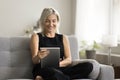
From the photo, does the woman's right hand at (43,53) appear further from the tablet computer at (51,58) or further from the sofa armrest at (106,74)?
the sofa armrest at (106,74)

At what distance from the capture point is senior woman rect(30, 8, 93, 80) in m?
2.54

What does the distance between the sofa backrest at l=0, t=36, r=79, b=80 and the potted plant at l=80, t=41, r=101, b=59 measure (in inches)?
51.3

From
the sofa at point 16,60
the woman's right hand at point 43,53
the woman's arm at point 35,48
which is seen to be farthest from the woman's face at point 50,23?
the woman's right hand at point 43,53

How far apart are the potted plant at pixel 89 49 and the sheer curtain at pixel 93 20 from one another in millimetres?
127

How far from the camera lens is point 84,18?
4531mm

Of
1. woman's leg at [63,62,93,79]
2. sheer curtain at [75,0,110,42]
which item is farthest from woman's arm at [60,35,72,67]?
sheer curtain at [75,0,110,42]

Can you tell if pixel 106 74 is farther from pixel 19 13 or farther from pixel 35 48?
pixel 19 13

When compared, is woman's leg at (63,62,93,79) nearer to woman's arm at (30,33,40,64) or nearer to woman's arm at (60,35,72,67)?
woman's arm at (60,35,72,67)

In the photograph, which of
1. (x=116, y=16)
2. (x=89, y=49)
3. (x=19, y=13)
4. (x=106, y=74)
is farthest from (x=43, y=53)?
(x=116, y=16)

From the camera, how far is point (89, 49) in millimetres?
4371

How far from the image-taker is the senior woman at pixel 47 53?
2.54m

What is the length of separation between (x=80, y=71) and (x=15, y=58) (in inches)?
29.9

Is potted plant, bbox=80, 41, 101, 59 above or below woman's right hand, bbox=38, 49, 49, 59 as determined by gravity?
below

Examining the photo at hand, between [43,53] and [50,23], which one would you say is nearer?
[43,53]
